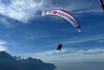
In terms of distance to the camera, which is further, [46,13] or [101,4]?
[46,13]

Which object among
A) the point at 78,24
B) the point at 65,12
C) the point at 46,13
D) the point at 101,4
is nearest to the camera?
the point at 101,4

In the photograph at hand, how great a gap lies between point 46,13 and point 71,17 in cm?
758

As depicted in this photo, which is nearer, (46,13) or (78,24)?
(78,24)

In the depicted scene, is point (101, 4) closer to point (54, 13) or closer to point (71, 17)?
point (71, 17)

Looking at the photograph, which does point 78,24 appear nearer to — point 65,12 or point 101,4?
point 65,12

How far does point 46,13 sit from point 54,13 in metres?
3.19

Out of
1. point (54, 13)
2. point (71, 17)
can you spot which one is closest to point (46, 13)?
point (54, 13)

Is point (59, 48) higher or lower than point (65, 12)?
lower

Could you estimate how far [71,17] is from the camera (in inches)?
2056

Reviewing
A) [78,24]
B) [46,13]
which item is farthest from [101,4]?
[46,13]

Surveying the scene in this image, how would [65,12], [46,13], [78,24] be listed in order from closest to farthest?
[78,24], [65,12], [46,13]

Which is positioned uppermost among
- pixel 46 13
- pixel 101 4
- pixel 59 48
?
pixel 46 13

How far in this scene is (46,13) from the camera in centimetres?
5672

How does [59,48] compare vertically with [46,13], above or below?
below
